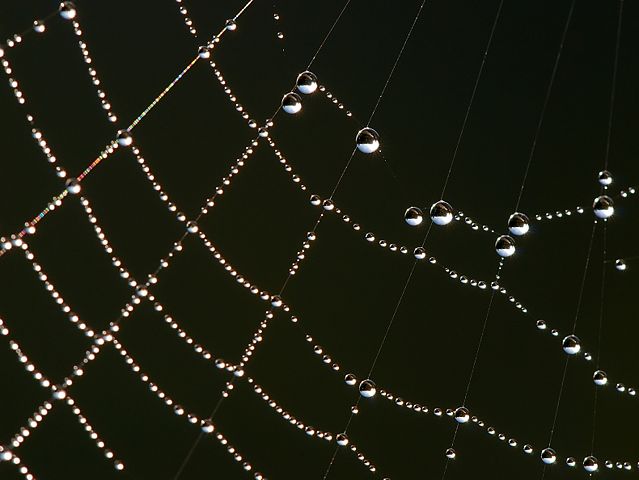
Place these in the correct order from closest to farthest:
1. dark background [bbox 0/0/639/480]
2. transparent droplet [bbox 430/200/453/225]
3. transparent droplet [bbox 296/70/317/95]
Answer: transparent droplet [bbox 296/70/317/95]
transparent droplet [bbox 430/200/453/225]
dark background [bbox 0/0/639/480]

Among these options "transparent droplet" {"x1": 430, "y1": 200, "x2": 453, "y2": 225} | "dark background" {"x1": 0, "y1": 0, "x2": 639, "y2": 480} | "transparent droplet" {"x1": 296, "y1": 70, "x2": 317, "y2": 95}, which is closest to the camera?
"transparent droplet" {"x1": 296, "y1": 70, "x2": 317, "y2": 95}

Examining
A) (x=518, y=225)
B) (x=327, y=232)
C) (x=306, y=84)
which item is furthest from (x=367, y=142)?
(x=327, y=232)

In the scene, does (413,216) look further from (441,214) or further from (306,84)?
(306,84)

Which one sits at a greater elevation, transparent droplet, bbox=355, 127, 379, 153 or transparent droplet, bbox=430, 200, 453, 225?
transparent droplet, bbox=430, 200, 453, 225

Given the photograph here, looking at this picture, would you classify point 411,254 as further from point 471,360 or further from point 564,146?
point 564,146

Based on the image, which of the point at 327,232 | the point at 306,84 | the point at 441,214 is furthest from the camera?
the point at 327,232

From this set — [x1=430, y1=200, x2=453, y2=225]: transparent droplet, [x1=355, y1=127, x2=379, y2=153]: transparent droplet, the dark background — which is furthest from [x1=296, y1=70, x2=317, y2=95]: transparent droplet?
the dark background

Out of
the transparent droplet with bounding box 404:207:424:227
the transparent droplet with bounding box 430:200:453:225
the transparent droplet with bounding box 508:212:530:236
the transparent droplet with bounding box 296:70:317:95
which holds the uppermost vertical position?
the transparent droplet with bounding box 508:212:530:236

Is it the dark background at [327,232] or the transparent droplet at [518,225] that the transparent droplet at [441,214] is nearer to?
the transparent droplet at [518,225]

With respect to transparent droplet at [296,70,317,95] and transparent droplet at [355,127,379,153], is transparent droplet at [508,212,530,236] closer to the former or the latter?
transparent droplet at [355,127,379,153]
